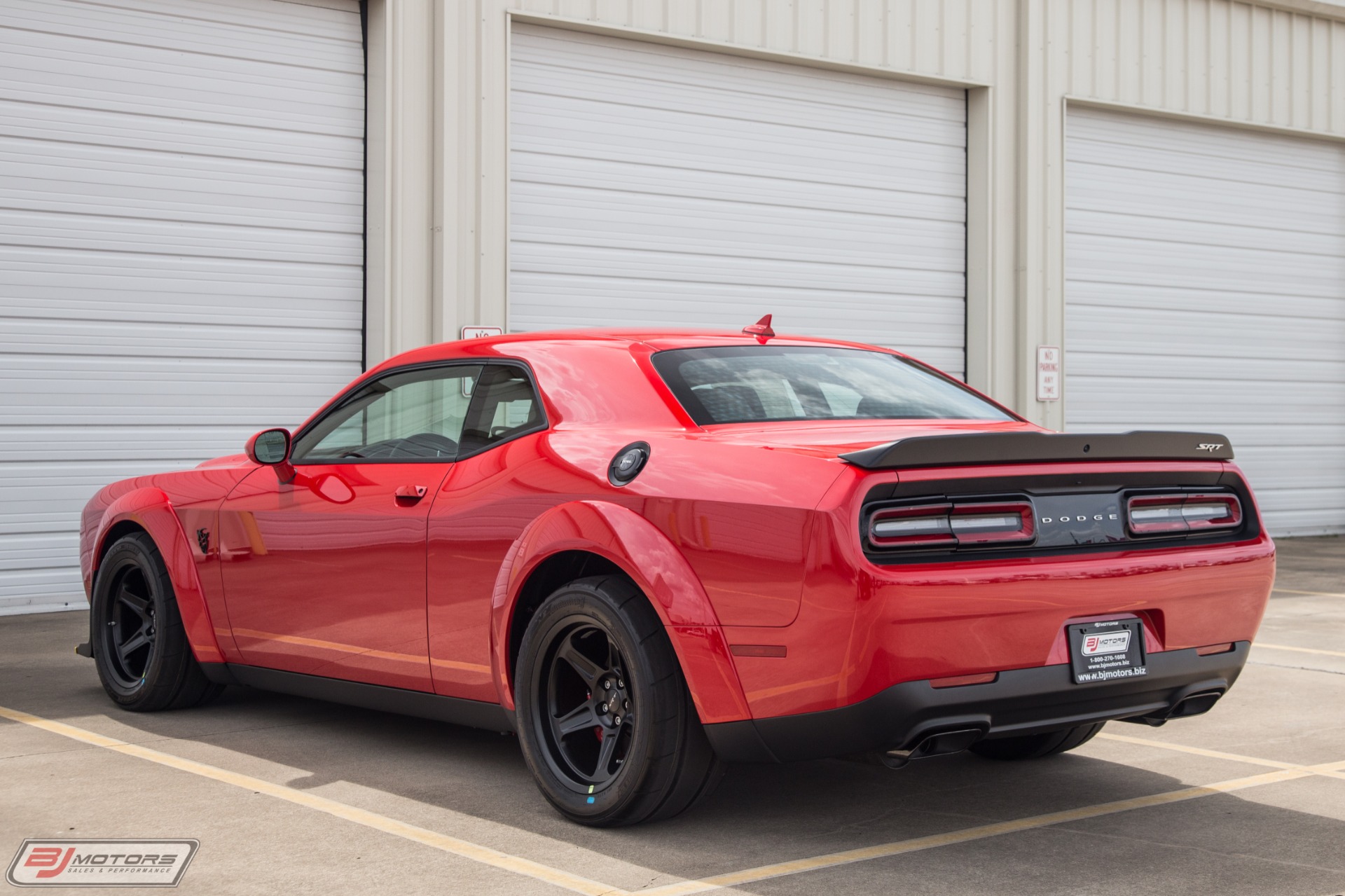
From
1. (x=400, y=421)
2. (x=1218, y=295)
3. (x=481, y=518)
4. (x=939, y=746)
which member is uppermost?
(x=1218, y=295)

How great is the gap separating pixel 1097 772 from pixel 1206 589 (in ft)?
3.46

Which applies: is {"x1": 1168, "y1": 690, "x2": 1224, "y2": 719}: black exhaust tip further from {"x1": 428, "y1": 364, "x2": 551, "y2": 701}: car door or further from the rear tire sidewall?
{"x1": 428, "y1": 364, "x2": 551, "y2": 701}: car door

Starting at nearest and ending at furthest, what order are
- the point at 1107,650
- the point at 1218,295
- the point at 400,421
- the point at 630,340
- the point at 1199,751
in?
1. the point at 1107,650
2. the point at 630,340
3. the point at 400,421
4. the point at 1199,751
5. the point at 1218,295

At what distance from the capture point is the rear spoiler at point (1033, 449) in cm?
363

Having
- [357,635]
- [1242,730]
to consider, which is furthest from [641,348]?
[1242,730]

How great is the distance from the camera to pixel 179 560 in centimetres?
580

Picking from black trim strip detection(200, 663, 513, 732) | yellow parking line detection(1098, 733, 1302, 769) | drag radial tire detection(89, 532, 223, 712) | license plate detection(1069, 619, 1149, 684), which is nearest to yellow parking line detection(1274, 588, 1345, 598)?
yellow parking line detection(1098, 733, 1302, 769)

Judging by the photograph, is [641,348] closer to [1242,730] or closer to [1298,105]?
[1242,730]

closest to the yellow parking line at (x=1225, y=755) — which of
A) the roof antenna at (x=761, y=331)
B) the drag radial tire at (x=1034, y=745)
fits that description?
the drag radial tire at (x=1034, y=745)

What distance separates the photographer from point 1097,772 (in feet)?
16.0

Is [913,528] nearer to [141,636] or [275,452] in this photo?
[275,452]

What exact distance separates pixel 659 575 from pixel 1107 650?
1.17 meters

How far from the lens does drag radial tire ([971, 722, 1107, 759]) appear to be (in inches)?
195

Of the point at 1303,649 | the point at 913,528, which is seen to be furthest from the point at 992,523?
the point at 1303,649
